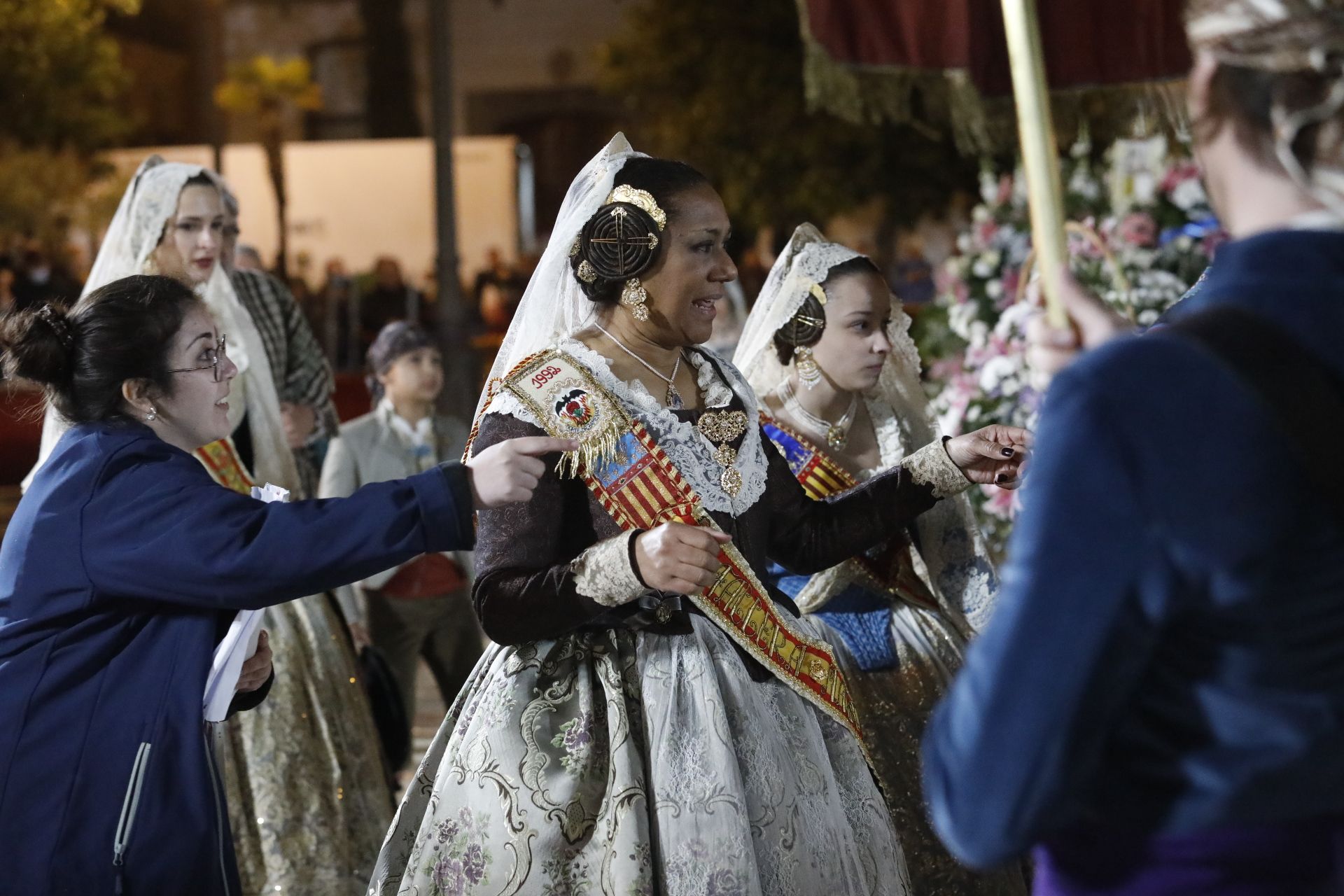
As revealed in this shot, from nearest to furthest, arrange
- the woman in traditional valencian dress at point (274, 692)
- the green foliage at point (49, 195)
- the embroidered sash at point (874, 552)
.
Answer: the embroidered sash at point (874, 552), the woman in traditional valencian dress at point (274, 692), the green foliage at point (49, 195)

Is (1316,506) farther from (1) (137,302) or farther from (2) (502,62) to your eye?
(2) (502,62)

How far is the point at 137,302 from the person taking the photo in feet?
8.97

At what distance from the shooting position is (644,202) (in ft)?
9.78

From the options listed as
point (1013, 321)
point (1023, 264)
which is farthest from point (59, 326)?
point (1013, 321)

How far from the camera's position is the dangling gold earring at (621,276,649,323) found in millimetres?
3004

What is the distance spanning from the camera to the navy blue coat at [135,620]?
241 centimetres

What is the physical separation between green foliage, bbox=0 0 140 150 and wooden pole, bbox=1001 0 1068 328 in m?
16.1

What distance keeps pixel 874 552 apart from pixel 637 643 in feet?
4.24

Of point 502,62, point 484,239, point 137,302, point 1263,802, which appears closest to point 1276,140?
point 1263,802

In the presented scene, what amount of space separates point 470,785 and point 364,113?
2428cm

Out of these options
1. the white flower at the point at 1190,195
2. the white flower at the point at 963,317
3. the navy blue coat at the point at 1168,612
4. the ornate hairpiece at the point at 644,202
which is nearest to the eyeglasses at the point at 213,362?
the ornate hairpiece at the point at 644,202

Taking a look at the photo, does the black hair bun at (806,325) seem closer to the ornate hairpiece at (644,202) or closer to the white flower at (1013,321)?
the ornate hairpiece at (644,202)

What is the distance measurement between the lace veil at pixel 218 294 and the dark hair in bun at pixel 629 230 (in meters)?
1.98

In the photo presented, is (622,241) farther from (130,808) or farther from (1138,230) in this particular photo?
(1138,230)
